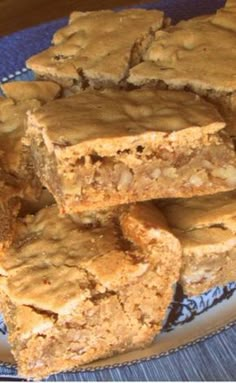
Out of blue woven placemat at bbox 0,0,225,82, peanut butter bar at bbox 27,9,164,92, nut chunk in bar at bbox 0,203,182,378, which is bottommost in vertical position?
nut chunk in bar at bbox 0,203,182,378

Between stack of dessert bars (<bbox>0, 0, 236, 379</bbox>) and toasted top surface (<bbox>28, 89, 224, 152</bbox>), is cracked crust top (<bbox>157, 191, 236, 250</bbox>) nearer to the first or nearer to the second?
stack of dessert bars (<bbox>0, 0, 236, 379</bbox>)

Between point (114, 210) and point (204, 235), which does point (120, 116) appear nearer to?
point (114, 210)

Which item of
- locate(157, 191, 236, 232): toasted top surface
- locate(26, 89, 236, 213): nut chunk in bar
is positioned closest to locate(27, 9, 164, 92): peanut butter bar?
locate(26, 89, 236, 213): nut chunk in bar

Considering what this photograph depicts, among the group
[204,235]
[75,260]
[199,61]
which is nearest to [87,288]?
[75,260]

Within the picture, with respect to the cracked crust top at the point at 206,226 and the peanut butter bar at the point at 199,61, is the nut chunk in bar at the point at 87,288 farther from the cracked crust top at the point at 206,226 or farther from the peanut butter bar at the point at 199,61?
the peanut butter bar at the point at 199,61

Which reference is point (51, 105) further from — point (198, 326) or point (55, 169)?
point (198, 326)
